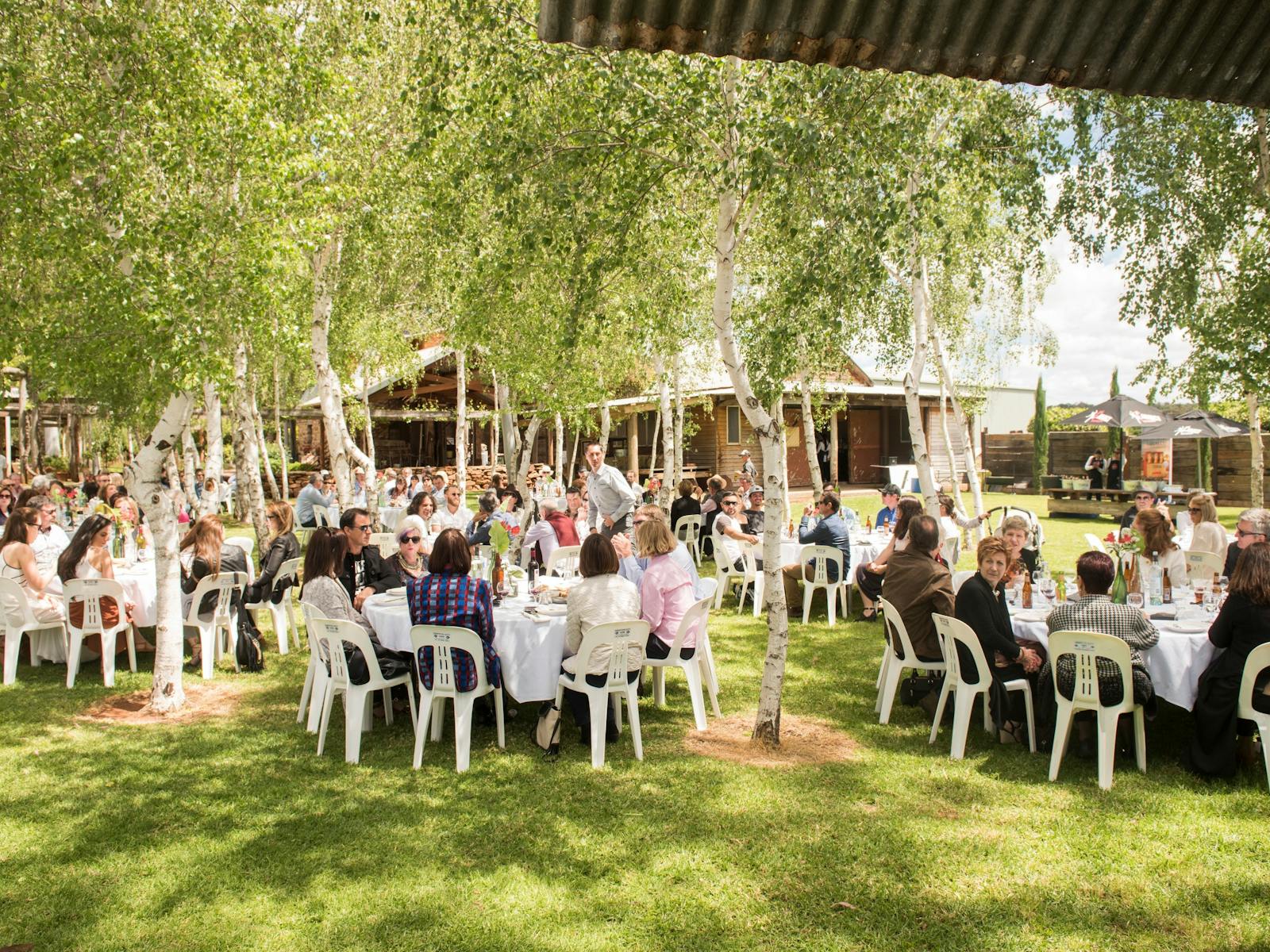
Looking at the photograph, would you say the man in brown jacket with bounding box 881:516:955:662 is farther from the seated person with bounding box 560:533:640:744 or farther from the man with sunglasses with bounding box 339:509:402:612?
the man with sunglasses with bounding box 339:509:402:612

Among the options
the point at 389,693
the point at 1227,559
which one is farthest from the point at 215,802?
the point at 1227,559

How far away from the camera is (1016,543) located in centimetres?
688

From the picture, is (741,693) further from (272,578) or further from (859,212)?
(272,578)

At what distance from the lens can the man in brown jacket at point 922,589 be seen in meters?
6.26

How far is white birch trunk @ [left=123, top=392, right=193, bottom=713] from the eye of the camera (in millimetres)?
6410

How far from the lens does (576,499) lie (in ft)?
36.8

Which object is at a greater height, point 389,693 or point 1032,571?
point 1032,571

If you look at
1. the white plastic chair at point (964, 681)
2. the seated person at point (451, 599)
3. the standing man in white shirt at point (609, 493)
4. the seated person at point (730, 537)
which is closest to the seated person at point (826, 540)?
the seated person at point (730, 537)

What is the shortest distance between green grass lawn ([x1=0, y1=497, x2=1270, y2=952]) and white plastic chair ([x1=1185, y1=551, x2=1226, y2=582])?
2259 mm

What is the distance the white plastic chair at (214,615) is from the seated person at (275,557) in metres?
0.15

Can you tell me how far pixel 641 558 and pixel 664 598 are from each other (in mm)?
442

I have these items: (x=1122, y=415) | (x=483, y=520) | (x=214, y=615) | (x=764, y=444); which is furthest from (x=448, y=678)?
(x=1122, y=415)

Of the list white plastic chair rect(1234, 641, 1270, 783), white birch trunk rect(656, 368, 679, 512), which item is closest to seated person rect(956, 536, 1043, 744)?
white plastic chair rect(1234, 641, 1270, 783)

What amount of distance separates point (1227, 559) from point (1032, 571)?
4.78 ft
